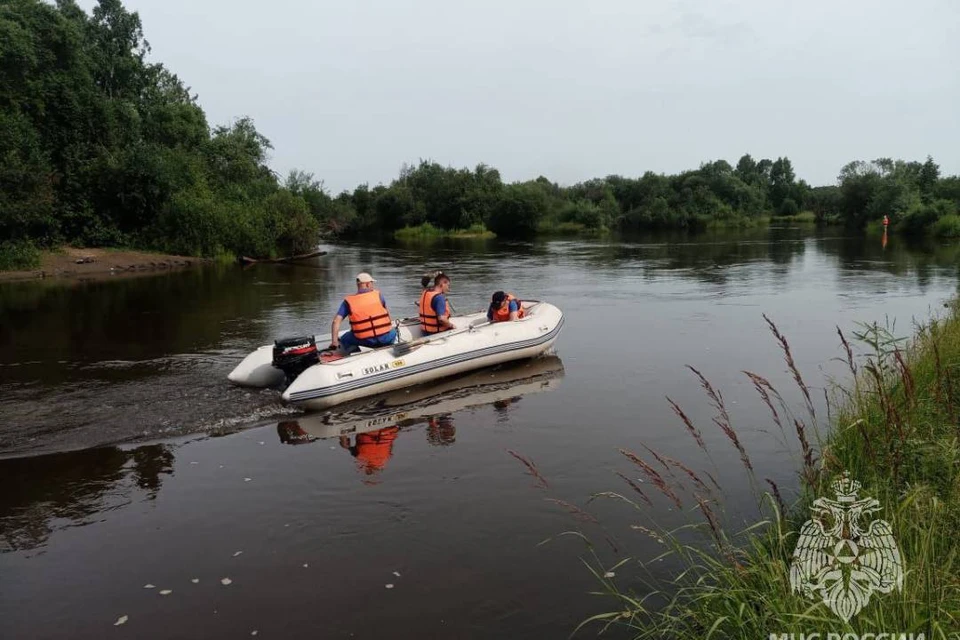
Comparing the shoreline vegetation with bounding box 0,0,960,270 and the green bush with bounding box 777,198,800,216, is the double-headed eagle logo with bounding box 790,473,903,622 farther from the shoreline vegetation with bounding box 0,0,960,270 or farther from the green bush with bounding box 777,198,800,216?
the green bush with bounding box 777,198,800,216

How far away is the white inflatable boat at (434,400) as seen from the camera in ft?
25.5

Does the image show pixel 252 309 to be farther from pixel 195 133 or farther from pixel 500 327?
pixel 195 133

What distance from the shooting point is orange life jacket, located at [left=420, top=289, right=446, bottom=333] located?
9.94 m

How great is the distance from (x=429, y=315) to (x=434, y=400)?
1569mm

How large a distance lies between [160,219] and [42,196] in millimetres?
4934

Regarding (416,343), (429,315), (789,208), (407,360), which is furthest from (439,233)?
(407,360)

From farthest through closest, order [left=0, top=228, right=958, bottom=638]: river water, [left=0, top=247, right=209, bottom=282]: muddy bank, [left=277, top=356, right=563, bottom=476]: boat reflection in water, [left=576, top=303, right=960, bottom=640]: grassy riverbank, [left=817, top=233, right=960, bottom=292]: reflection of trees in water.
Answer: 1. [left=0, top=247, right=209, bottom=282]: muddy bank
2. [left=817, top=233, right=960, bottom=292]: reflection of trees in water
3. [left=277, top=356, right=563, bottom=476]: boat reflection in water
4. [left=0, top=228, right=958, bottom=638]: river water
5. [left=576, top=303, right=960, bottom=640]: grassy riverbank

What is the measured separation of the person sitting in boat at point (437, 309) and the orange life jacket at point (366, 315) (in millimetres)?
974

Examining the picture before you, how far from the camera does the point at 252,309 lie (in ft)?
51.6

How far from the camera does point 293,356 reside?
8.37m

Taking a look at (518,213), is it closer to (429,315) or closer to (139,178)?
(139,178)

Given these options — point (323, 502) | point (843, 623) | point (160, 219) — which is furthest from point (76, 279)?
point (843, 623)

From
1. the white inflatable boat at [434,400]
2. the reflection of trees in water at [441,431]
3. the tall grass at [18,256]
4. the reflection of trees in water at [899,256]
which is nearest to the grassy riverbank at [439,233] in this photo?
the reflection of trees in water at [899,256]

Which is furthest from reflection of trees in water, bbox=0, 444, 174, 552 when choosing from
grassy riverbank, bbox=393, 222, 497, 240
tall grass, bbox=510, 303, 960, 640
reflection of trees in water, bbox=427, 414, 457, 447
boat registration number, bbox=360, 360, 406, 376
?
grassy riverbank, bbox=393, 222, 497, 240
